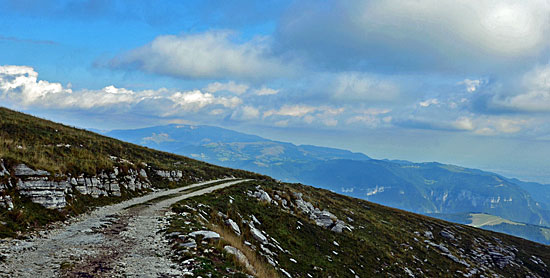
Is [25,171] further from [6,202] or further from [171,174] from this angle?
[171,174]

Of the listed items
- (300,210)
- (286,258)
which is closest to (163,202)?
(286,258)

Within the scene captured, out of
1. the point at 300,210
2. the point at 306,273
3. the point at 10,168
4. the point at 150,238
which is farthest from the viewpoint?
the point at 300,210

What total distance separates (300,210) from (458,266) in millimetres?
26579

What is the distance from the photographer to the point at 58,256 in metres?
12.5

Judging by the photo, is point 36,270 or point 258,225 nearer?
point 36,270

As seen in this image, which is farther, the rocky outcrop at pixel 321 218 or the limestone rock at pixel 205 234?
the rocky outcrop at pixel 321 218

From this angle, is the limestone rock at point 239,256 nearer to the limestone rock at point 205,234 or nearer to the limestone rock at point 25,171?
the limestone rock at point 205,234

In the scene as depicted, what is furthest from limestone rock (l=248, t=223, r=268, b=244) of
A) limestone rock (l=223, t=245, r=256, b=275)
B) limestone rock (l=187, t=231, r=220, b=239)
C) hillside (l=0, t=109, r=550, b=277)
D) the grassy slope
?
limestone rock (l=223, t=245, r=256, b=275)

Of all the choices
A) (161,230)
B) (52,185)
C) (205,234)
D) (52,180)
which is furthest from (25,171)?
(205,234)

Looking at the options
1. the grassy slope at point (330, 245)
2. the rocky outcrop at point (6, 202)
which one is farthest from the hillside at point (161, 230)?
the grassy slope at point (330, 245)

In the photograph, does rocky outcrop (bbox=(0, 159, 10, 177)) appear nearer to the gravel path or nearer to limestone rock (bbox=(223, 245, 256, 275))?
the gravel path

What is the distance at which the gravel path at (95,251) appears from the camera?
11258 millimetres

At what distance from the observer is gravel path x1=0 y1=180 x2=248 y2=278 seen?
11.3m

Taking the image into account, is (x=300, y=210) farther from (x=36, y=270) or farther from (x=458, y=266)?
(x=36, y=270)
